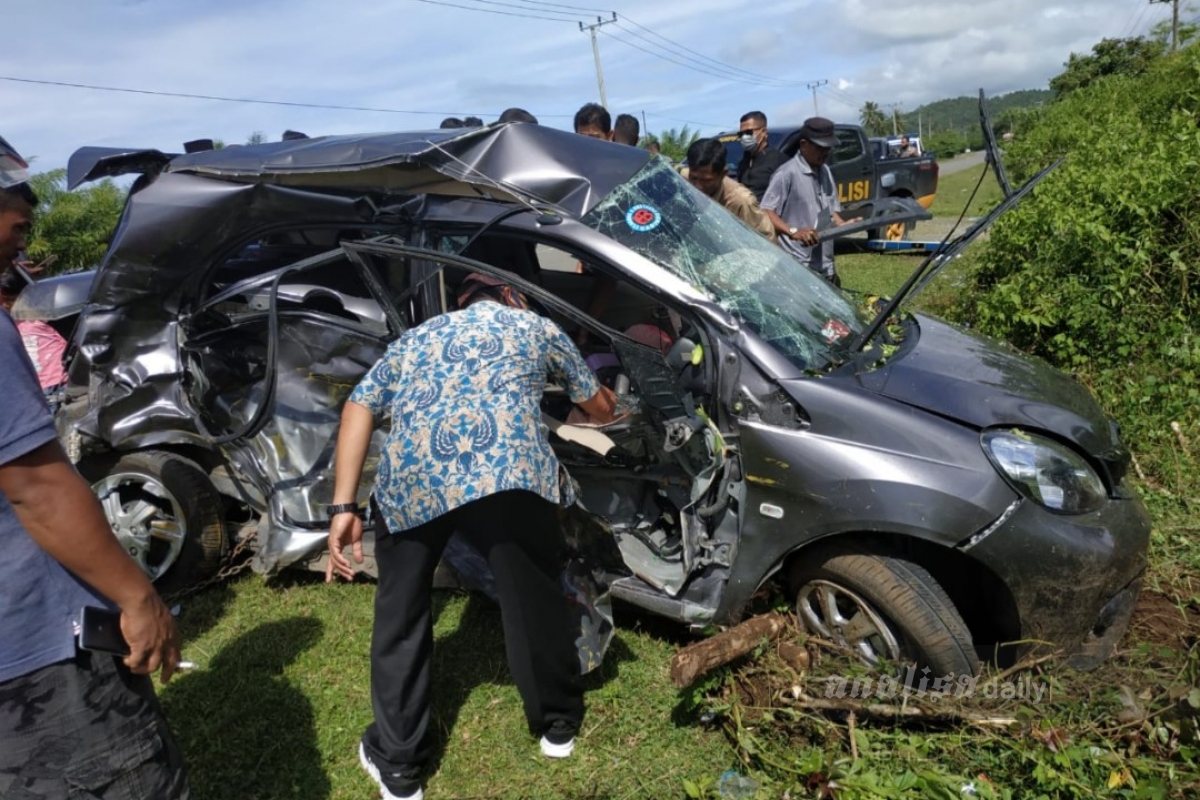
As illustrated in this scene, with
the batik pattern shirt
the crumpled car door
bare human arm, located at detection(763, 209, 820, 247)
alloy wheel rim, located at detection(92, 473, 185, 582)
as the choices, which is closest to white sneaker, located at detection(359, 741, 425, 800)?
the batik pattern shirt

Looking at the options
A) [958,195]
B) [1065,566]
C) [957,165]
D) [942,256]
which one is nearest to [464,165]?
[942,256]

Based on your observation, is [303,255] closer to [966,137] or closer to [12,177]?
[12,177]

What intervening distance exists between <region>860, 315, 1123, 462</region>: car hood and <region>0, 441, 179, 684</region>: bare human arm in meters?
2.27

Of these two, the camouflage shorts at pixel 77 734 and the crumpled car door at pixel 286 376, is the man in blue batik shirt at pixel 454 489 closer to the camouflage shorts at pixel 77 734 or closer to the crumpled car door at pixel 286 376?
the camouflage shorts at pixel 77 734

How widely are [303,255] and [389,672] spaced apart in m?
2.26

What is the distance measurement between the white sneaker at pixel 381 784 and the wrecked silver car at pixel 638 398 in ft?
2.99

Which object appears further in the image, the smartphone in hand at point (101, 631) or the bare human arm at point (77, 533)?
the smartphone in hand at point (101, 631)

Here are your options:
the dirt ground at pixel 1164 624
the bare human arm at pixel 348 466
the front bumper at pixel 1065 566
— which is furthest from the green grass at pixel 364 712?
the dirt ground at pixel 1164 624

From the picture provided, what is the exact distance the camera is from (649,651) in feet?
11.4

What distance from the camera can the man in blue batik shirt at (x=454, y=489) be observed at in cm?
251

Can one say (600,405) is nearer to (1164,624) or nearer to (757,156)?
(1164,624)

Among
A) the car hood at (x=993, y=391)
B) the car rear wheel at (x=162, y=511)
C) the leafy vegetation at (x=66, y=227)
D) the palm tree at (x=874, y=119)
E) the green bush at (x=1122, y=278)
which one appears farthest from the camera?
the palm tree at (x=874, y=119)

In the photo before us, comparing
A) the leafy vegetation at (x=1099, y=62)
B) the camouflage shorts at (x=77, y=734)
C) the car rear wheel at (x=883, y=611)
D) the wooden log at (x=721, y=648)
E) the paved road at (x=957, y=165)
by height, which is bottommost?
the paved road at (x=957, y=165)

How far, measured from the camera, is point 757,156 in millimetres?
8328
